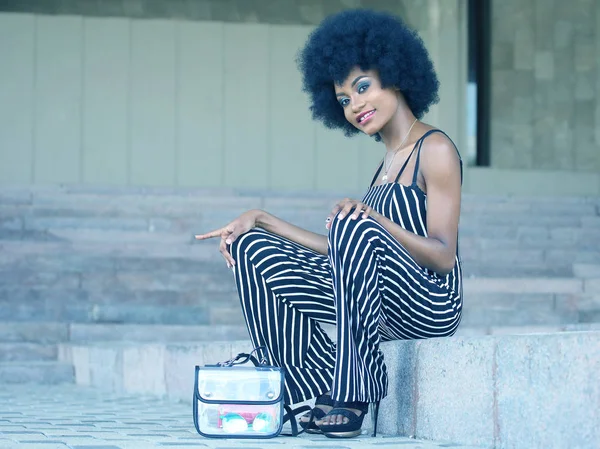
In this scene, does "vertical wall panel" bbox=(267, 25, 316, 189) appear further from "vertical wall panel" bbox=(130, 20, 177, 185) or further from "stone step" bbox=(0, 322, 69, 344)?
"stone step" bbox=(0, 322, 69, 344)

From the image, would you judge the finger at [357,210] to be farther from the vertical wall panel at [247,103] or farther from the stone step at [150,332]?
the vertical wall panel at [247,103]

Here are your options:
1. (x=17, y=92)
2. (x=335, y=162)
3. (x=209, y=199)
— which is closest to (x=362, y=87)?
(x=209, y=199)

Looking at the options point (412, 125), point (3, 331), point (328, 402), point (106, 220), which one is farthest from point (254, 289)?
point (106, 220)

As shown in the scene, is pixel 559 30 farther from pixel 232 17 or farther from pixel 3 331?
pixel 3 331

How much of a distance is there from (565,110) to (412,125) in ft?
33.9

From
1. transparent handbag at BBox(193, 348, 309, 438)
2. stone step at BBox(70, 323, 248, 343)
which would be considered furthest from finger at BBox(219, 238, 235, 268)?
stone step at BBox(70, 323, 248, 343)

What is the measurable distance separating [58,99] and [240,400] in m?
10.1

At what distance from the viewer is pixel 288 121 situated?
44.3 ft

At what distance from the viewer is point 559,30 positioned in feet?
44.9

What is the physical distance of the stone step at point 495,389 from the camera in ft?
9.00

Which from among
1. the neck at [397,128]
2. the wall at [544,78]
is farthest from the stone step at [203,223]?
the neck at [397,128]

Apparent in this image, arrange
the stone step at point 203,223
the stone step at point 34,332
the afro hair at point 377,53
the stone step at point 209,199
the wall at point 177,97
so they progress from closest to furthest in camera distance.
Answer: the afro hair at point 377,53
the stone step at point 34,332
the stone step at point 203,223
the stone step at point 209,199
the wall at point 177,97

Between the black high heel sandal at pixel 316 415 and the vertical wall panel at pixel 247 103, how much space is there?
32.0ft

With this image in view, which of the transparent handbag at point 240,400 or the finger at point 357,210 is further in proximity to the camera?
the transparent handbag at point 240,400
